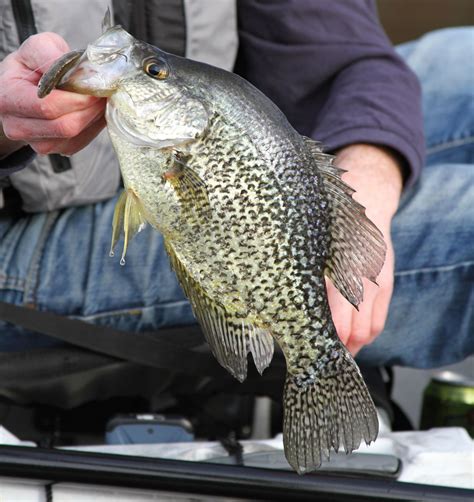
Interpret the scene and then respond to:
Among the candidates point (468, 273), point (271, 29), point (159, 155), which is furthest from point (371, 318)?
point (271, 29)

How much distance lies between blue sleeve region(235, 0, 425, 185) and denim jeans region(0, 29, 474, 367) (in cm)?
16

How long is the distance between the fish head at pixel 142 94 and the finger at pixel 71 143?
0.27ft

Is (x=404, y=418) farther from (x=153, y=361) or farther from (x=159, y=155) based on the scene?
(x=159, y=155)

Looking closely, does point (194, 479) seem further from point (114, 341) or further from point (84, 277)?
point (84, 277)

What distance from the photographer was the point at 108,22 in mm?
821

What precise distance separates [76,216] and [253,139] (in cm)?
63

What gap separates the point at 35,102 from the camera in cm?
81

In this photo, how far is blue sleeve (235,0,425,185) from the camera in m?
1.46

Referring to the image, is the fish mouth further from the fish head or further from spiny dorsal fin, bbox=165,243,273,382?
spiny dorsal fin, bbox=165,243,273,382

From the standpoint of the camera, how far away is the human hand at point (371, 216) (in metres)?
1.12

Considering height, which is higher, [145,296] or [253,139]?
[253,139]

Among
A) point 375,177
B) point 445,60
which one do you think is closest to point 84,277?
point 375,177

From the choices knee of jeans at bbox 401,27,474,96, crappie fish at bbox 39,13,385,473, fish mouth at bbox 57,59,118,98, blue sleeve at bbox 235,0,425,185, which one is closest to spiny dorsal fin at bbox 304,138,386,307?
crappie fish at bbox 39,13,385,473

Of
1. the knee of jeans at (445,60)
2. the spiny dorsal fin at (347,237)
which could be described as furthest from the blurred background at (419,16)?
the spiny dorsal fin at (347,237)
